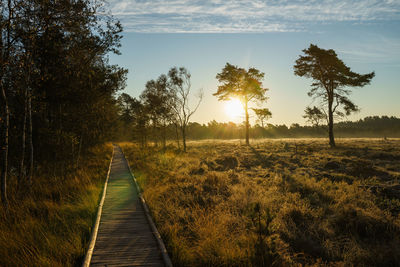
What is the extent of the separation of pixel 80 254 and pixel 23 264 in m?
0.99

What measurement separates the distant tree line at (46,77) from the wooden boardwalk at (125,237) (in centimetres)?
345

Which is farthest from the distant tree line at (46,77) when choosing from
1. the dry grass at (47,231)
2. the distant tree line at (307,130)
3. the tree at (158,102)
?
the distant tree line at (307,130)

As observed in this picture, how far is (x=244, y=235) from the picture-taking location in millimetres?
5324

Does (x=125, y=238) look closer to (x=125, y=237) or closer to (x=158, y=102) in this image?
(x=125, y=237)

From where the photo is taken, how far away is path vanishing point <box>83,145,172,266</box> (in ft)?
14.7

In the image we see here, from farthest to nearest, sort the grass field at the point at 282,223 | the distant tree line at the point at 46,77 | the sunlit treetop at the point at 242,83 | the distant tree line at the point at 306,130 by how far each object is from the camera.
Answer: the distant tree line at the point at 306,130
the sunlit treetop at the point at 242,83
the distant tree line at the point at 46,77
the grass field at the point at 282,223

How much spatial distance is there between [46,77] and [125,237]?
7.79 meters

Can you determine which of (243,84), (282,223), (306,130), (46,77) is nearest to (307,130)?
(306,130)

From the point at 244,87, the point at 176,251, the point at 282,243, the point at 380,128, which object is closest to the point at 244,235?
the point at 282,243

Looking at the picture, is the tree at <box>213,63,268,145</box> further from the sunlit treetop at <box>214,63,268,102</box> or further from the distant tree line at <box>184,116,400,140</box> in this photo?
the distant tree line at <box>184,116,400,140</box>

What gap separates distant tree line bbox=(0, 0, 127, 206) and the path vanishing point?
341 cm

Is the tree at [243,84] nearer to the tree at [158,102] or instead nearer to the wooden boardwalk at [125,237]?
the tree at [158,102]

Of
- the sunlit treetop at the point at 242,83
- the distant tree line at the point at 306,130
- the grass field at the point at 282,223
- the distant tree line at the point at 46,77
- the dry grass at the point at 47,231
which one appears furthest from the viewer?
the distant tree line at the point at 306,130

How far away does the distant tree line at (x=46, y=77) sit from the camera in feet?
21.8
